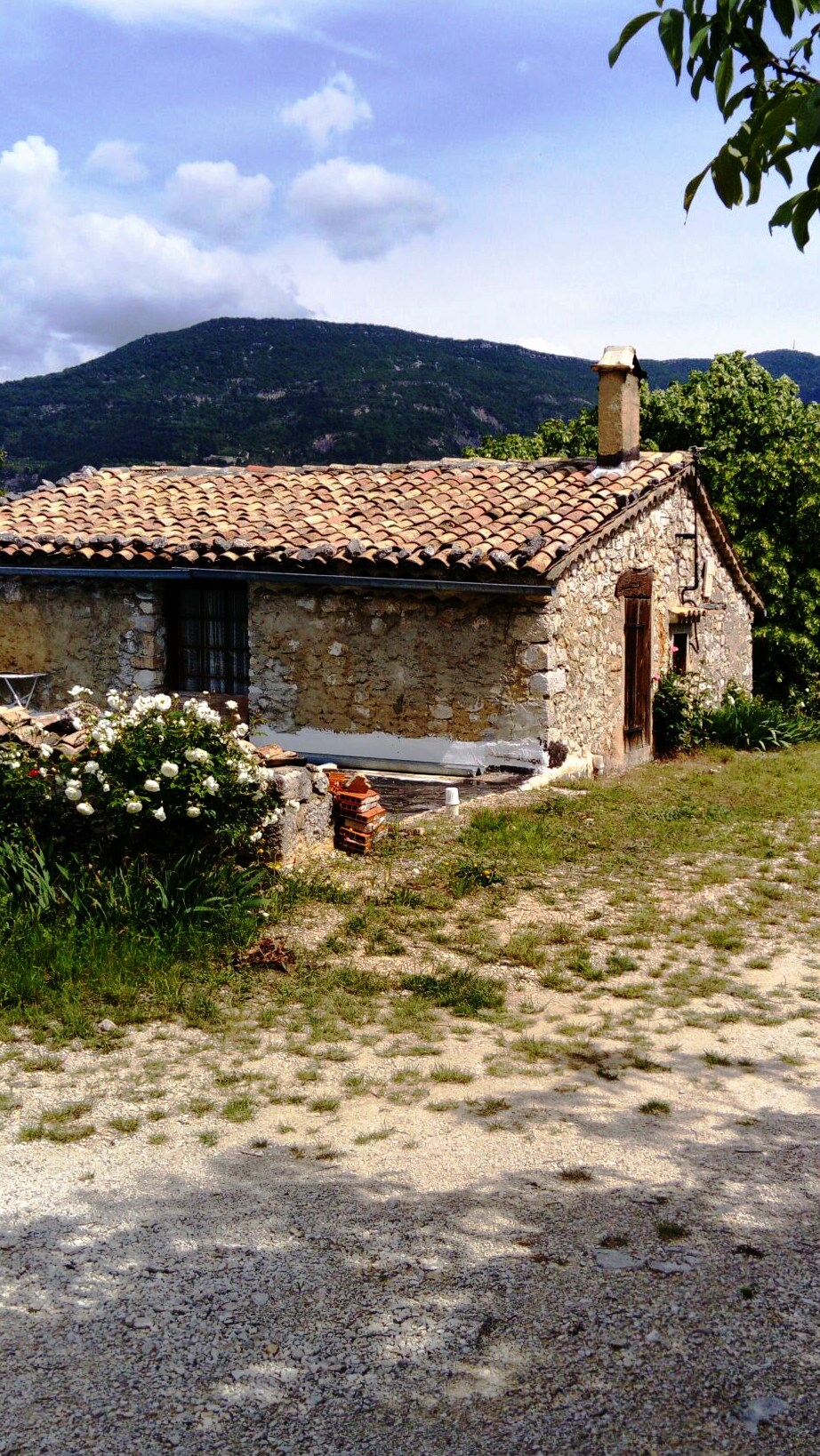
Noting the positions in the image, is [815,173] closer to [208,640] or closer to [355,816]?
[355,816]

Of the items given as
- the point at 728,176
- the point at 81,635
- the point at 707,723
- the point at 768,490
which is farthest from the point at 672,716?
the point at 728,176

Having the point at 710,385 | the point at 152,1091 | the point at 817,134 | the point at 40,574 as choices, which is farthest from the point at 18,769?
the point at 710,385

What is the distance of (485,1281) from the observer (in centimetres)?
340

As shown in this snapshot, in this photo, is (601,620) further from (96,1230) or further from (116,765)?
(96,1230)

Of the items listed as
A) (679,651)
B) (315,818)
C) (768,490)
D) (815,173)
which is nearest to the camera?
(815,173)

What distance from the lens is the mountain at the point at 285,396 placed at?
53.3 meters

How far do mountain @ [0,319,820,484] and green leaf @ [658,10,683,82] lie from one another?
159 feet

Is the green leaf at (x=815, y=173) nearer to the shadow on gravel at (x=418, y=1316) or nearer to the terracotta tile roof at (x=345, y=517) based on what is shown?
the shadow on gravel at (x=418, y=1316)

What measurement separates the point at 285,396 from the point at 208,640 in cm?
5177

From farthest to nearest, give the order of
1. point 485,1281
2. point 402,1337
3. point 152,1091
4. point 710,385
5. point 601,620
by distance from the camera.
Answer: point 710,385 → point 601,620 → point 152,1091 → point 485,1281 → point 402,1337

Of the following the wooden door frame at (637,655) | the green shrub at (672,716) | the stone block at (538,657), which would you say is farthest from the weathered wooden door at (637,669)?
the stone block at (538,657)

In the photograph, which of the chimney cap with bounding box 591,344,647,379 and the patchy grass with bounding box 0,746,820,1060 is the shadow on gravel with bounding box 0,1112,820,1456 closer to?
the patchy grass with bounding box 0,746,820,1060

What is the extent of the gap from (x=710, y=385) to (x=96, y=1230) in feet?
74.4

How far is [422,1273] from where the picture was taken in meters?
3.46
